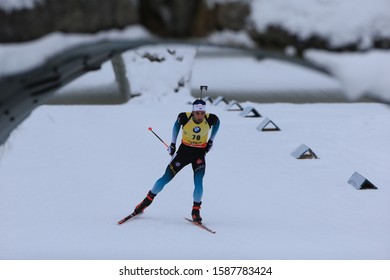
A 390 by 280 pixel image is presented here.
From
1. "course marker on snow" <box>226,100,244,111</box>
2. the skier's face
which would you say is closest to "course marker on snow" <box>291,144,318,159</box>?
"course marker on snow" <box>226,100,244,111</box>

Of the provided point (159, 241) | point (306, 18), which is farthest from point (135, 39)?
point (159, 241)

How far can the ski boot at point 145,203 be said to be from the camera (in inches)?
158

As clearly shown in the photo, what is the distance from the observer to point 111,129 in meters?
6.32

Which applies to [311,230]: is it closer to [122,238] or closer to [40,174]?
[122,238]

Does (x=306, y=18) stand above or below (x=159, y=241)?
above

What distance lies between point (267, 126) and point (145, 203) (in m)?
3.13

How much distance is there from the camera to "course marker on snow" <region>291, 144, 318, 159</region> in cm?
575

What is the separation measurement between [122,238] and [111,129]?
2.65 m

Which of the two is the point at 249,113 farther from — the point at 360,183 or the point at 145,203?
the point at 145,203

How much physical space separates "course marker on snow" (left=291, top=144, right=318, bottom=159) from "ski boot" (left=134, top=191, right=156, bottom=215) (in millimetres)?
2458

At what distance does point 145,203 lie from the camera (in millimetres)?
4074

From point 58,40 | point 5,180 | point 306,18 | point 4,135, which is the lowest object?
point 5,180

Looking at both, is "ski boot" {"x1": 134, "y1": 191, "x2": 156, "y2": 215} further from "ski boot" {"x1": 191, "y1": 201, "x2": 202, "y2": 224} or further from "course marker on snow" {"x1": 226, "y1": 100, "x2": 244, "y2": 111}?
"course marker on snow" {"x1": 226, "y1": 100, "x2": 244, "y2": 111}

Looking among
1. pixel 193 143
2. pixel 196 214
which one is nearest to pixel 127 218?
pixel 196 214
